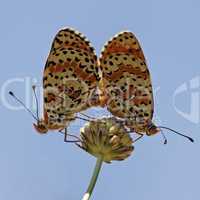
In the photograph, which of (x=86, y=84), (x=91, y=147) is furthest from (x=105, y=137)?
(x=86, y=84)

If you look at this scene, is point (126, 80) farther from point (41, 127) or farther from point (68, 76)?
point (41, 127)

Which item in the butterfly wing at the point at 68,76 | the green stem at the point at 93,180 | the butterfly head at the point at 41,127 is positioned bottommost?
the butterfly head at the point at 41,127

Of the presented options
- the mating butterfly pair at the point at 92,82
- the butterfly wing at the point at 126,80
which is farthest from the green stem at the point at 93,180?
the butterfly wing at the point at 126,80

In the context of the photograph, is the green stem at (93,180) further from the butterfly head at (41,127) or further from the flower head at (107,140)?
the butterfly head at (41,127)

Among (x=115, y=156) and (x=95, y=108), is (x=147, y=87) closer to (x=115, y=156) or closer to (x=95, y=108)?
(x=95, y=108)

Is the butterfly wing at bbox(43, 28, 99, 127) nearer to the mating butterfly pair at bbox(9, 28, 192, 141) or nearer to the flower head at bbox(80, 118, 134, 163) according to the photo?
the mating butterfly pair at bbox(9, 28, 192, 141)

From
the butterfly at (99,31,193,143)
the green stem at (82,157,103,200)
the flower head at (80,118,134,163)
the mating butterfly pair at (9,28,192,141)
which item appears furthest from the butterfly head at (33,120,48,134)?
the green stem at (82,157,103,200)

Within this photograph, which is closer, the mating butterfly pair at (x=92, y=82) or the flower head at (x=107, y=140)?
the flower head at (x=107, y=140)
